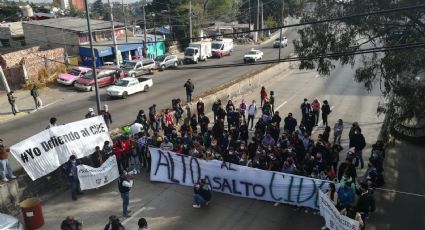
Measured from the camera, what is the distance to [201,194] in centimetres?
1269

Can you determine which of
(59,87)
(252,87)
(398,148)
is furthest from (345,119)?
(59,87)

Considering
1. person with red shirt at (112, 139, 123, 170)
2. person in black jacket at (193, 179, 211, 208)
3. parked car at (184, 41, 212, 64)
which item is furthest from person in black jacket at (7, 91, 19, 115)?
A: parked car at (184, 41, 212, 64)

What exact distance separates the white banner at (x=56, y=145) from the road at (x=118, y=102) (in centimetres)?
349

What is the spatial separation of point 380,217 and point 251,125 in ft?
30.5

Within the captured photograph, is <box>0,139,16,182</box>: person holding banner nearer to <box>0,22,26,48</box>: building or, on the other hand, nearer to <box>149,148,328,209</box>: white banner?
<box>149,148,328,209</box>: white banner

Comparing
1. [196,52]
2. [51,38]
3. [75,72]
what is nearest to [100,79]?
[75,72]

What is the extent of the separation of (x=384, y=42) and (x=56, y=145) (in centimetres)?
1258

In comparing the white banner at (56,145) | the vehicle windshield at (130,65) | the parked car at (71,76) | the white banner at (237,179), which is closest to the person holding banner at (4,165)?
the white banner at (56,145)

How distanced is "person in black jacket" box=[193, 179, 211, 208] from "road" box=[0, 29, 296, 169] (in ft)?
27.2

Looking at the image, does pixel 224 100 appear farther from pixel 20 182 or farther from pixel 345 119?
pixel 20 182

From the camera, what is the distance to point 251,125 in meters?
20.5

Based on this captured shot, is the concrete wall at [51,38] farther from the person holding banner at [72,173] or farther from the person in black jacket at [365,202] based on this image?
the person in black jacket at [365,202]

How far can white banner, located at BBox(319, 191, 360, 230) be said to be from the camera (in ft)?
31.4

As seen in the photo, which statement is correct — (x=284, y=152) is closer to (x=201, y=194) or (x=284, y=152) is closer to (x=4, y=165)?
(x=201, y=194)
